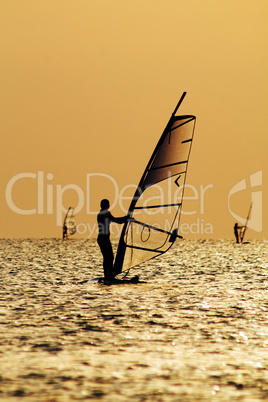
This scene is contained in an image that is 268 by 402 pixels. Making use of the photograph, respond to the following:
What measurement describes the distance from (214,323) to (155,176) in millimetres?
5781

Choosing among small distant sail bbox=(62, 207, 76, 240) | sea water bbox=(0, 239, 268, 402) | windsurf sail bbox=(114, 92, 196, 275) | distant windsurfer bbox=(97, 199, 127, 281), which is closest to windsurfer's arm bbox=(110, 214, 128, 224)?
distant windsurfer bbox=(97, 199, 127, 281)

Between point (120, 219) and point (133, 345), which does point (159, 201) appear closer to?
point (120, 219)

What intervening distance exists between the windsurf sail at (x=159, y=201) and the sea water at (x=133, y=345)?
1129mm

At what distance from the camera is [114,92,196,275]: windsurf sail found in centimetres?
1380

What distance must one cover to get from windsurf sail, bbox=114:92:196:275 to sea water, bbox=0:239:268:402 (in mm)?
1129

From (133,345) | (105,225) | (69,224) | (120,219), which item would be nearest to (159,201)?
(120,219)

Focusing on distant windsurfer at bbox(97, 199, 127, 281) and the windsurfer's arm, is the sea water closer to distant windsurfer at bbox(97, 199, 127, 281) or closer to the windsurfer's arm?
distant windsurfer at bbox(97, 199, 127, 281)

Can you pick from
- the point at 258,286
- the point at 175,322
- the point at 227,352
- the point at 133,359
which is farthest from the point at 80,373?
the point at 258,286

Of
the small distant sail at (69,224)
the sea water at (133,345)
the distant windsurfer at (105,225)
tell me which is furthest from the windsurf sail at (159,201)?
the small distant sail at (69,224)

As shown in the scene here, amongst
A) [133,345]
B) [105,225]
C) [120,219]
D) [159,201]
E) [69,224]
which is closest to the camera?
[133,345]

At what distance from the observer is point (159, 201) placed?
47.1ft

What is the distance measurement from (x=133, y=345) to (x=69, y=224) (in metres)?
60.5

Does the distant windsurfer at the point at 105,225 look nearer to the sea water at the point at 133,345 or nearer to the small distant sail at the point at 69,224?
the sea water at the point at 133,345

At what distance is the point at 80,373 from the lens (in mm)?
5723
